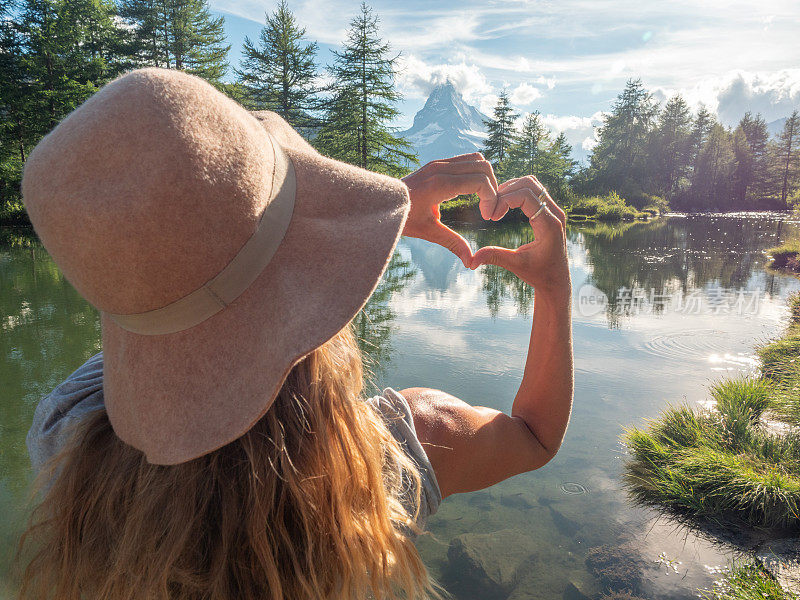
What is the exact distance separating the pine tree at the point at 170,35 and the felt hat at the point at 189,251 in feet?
86.1

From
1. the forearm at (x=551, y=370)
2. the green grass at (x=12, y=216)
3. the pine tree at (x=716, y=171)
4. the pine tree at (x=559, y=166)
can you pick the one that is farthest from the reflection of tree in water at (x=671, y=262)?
the pine tree at (x=716, y=171)

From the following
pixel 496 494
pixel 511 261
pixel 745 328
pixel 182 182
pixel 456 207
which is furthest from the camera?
pixel 456 207

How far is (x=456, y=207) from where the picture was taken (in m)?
22.0

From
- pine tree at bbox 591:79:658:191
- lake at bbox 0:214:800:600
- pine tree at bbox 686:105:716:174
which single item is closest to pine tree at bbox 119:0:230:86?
lake at bbox 0:214:800:600

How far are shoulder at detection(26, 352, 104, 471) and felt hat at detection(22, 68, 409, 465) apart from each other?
0.15 meters

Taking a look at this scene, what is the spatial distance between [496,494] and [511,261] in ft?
7.79

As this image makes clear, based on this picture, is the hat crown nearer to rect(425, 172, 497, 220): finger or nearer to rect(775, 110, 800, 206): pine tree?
rect(425, 172, 497, 220): finger

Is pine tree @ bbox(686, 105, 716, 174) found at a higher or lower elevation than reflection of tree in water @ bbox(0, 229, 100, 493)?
higher

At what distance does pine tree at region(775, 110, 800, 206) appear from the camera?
41375 mm

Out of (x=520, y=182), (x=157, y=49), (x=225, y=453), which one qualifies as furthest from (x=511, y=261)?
(x=157, y=49)

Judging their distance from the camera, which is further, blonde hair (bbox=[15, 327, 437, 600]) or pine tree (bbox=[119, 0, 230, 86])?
pine tree (bbox=[119, 0, 230, 86])

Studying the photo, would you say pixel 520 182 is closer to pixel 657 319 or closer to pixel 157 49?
pixel 657 319

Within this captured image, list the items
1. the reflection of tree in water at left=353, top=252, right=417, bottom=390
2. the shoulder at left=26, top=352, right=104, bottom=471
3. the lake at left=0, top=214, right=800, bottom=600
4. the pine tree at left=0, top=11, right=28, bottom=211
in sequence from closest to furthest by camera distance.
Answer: the shoulder at left=26, top=352, right=104, bottom=471 → the lake at left=0, top=214, right=800, bottom=600 → the reflection of tree in water at left=353, top=252, right=417, bottom=390 → the pine tree at left=0, top=11, right=28, bottom=211

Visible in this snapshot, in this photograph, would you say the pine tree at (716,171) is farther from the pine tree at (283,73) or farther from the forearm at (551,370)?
the forearm at (551,370)
